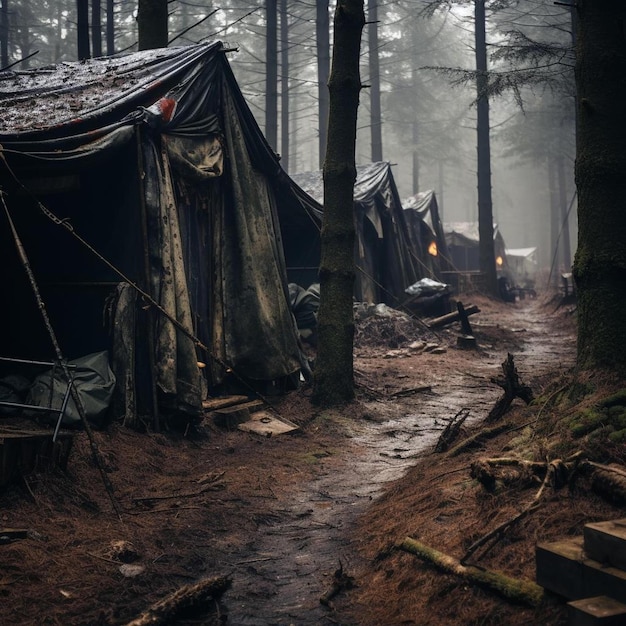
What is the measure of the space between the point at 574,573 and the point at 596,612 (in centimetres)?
31

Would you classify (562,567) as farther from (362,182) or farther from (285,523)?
(362,182)

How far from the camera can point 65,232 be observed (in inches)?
287

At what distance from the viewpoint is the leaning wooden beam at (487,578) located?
285 centimetres

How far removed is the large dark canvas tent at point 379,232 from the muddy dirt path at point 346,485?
4268mm

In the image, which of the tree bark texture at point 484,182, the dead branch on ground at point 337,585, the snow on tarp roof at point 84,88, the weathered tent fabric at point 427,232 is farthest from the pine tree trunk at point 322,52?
the dead branch on ground at point 337,585

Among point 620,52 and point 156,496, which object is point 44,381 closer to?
point 156,496

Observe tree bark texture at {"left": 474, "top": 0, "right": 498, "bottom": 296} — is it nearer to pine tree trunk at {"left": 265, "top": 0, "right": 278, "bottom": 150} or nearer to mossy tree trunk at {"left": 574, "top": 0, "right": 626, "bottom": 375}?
pine tree trunk at {"left": 265, "top": 0, "right": 278, "bottom": 150}

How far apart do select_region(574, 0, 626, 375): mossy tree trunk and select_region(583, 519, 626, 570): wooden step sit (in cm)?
218

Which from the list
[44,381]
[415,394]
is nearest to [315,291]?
[415,394]

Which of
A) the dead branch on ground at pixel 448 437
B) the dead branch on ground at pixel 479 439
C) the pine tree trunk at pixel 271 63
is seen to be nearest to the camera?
the dead branch on ground at pixel 479 439

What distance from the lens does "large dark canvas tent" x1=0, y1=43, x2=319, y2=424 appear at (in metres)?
6.61

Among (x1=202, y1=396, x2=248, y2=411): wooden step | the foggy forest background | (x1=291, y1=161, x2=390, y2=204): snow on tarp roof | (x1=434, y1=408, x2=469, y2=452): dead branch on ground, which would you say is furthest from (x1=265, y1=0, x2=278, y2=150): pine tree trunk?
(x1=434, y1=408, x2=469, y2=452): dead branch on ground

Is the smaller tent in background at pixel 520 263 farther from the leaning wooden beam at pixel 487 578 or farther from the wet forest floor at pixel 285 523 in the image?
the leaning wooden beam at pixel 487 578

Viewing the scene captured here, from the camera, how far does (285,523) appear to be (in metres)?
4.83
